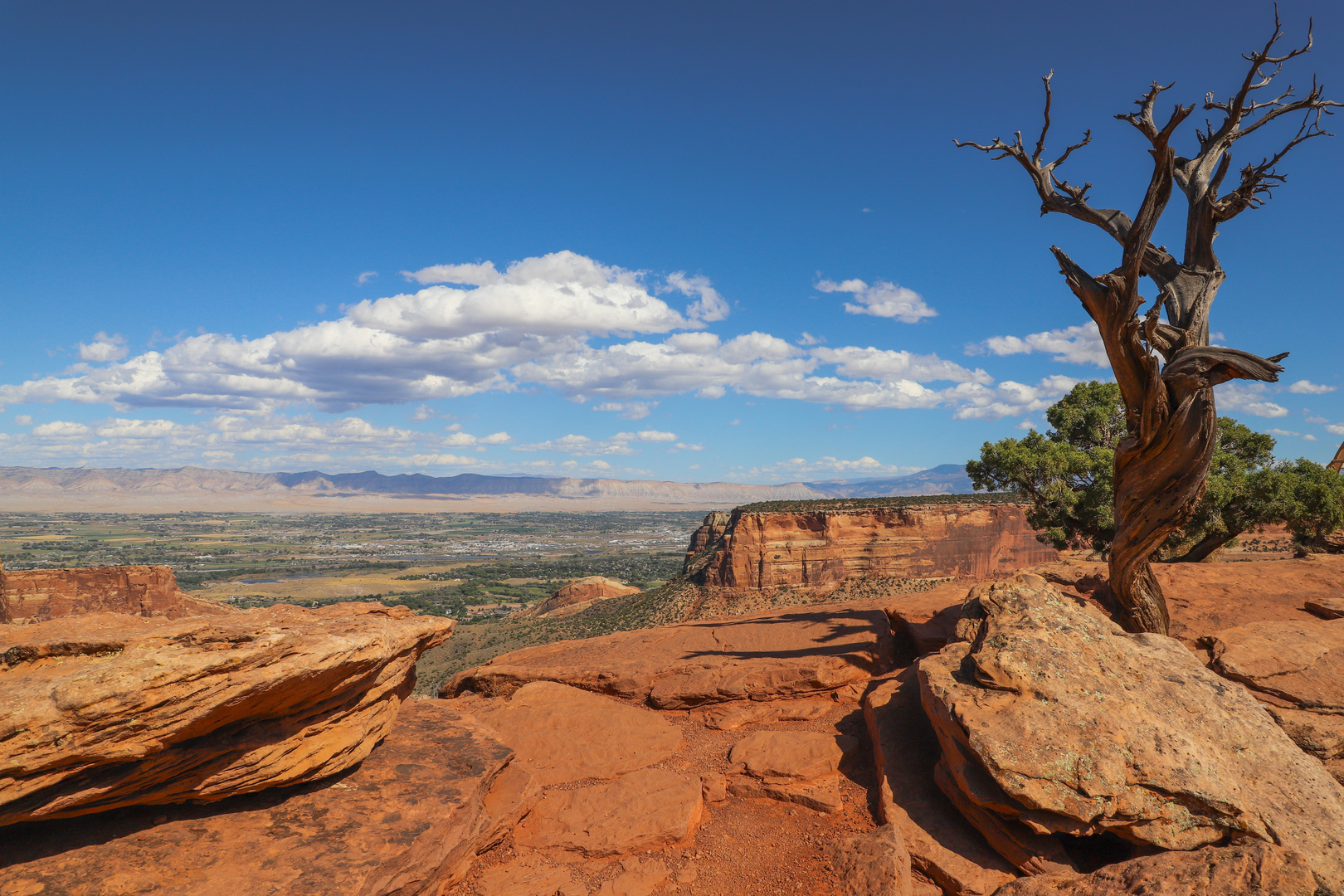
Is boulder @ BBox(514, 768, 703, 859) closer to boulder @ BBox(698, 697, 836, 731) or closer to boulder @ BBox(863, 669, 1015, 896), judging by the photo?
boulder @ BBox(698, 697, 836, 731)

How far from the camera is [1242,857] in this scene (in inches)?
282

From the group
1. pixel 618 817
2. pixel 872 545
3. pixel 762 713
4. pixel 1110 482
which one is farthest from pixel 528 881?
pixel 872 545

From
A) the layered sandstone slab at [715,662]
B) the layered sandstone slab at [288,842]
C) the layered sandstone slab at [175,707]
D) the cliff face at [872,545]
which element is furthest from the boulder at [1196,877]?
the cliff face at [872,545]

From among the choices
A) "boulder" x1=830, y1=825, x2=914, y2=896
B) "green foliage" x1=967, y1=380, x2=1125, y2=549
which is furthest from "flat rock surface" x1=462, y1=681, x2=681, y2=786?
"green foliage" x1=967, y1=380, x2=1125, y2=549

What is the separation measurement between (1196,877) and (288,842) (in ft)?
32.8

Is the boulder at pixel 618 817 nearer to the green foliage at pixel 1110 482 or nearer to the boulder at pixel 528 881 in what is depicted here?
the boulder at pixel 528 881

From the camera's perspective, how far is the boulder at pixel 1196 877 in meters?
6.85

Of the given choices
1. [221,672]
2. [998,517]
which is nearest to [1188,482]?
[221,672]

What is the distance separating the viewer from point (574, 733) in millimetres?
12586

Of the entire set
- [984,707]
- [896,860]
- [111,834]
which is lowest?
[896,860]

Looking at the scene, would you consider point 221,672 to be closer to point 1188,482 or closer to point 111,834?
point 111,834

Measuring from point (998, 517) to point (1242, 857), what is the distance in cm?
7282

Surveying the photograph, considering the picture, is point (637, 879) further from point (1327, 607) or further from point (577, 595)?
point (577, 595)

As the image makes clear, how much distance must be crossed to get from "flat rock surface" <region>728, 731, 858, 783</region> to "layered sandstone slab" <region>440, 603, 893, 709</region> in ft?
6.10
